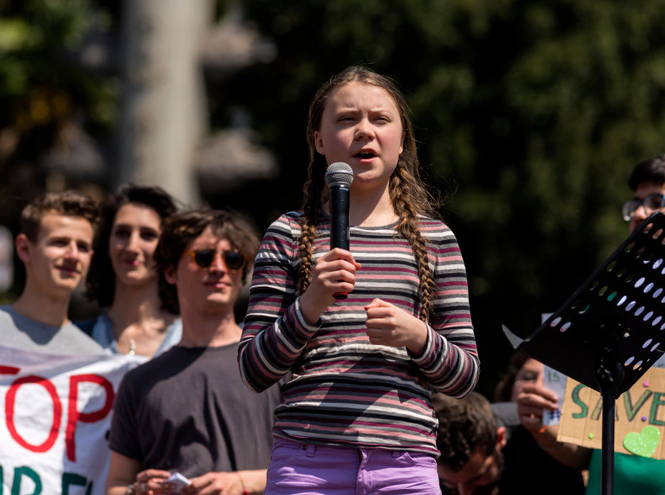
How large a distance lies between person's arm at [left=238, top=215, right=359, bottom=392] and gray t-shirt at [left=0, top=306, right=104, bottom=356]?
203 cm

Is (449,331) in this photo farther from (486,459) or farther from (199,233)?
(486,459)

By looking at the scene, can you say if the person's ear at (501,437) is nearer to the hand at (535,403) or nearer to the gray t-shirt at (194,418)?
the hand at (535,403)

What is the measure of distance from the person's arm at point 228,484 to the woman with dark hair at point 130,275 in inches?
50.0

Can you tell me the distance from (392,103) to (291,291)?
638mm

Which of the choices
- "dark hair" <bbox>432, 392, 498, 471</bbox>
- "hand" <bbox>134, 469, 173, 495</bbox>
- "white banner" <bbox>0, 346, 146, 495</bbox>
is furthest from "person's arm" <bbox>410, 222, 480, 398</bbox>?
"white banner" <bbox>0, 346, 146, 495</bbox>

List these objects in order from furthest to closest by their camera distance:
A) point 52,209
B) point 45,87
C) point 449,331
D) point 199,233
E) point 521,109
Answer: point 45,87 < point 521,109 < point 52,209 < point 199,233 < point 449,331

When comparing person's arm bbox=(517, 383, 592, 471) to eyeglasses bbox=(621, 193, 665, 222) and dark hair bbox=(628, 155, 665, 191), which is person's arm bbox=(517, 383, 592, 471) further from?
dark hair bbox=(628, 155, 665, 191)

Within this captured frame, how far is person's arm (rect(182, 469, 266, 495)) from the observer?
373cm

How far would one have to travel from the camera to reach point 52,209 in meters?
4.95

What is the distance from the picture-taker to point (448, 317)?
2939mm

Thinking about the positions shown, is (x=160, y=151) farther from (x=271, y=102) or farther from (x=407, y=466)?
(x=407, y=466)

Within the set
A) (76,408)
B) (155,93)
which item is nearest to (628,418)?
(76,408)

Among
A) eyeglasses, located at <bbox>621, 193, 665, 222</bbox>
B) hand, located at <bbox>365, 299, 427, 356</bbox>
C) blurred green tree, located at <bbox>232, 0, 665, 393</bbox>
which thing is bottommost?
hand, located at <bbox>365, 299, 427, 356</bbox>

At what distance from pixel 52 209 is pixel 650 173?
2.77 metres
